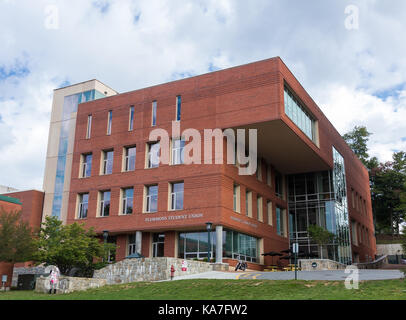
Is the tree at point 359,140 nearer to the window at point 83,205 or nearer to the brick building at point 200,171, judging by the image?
the brick building at point 200,171

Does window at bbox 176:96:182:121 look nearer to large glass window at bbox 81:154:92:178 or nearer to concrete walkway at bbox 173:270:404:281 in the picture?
large glass window at bbox 81:154:92:178

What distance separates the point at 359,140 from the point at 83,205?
53969mm

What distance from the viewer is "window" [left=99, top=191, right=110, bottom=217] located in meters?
38.7

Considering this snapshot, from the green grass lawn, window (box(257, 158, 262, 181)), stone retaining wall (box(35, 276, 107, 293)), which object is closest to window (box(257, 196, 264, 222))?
window (box(257, 158, 262, 181))

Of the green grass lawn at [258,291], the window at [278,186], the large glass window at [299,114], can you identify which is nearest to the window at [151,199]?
the large glass window at [299,114]

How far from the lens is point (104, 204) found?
3903 centimetres

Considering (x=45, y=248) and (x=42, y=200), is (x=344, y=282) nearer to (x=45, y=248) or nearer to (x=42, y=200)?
(x=45, y=248)

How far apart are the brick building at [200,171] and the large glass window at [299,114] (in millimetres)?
111

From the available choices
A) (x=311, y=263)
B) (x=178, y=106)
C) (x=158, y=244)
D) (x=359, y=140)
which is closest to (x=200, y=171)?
(x=178, y=106)

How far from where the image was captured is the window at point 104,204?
3872 cm

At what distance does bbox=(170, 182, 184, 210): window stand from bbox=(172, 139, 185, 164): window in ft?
6.08
